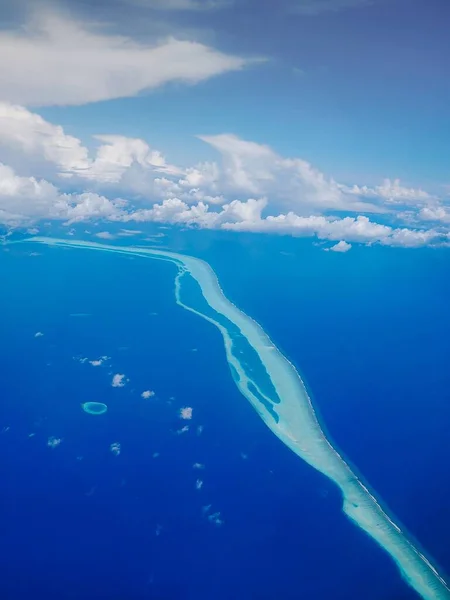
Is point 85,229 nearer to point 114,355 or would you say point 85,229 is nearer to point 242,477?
point 114,355

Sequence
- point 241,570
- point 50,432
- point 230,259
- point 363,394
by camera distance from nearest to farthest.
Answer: point 241,570 → point 50,432 → point 363,394 → point 230,259

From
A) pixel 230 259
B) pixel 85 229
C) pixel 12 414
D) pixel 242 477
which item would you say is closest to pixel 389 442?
pixel 242 477

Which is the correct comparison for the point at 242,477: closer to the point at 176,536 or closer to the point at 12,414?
the point at 176,536

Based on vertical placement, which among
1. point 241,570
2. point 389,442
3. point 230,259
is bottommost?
point 241,570

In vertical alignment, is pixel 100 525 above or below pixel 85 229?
below

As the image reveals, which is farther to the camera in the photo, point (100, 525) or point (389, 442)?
point (389, 442)

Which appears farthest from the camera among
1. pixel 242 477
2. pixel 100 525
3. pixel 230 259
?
pixel 230 259
